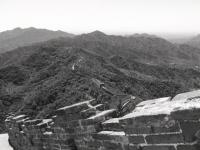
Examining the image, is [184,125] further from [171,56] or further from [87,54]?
[171,56]

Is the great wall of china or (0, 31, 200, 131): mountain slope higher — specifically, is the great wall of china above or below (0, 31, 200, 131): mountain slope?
above

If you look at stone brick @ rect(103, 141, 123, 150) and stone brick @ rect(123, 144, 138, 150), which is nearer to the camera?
stone brick @ rect(123, 144, 138, 150)

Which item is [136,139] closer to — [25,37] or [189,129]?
[189,129]

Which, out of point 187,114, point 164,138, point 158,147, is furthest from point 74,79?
point 187,114

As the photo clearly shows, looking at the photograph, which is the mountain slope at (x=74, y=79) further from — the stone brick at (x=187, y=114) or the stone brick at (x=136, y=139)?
the stone brick at (x=187, y=114)

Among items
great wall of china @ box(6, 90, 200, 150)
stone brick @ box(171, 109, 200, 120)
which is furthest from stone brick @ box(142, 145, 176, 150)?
stone brick @ box(171, 109, 200, 120)

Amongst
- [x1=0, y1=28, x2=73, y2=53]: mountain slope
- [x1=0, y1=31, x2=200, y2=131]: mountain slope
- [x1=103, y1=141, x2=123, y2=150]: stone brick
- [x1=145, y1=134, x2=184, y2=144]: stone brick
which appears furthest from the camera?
[x1=0, y1=28, x2=73, y2=53]: mountain slope

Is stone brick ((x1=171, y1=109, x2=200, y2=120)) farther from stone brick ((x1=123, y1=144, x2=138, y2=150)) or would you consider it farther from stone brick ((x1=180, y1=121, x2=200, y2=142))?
stone brick ((x1=123, y1=144, x2=138, y2=150))
